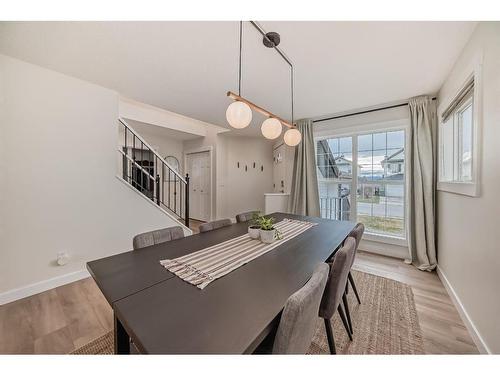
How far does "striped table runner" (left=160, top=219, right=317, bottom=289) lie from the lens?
100 centimetres

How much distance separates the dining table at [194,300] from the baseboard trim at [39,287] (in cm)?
168

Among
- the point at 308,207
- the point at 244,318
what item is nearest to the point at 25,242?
the point at 244,318

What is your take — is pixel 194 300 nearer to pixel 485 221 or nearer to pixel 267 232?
pixel 267 232

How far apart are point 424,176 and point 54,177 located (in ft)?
14.5

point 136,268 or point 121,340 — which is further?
point 136,268

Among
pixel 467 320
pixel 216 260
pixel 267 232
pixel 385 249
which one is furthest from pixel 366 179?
pixel 216 260

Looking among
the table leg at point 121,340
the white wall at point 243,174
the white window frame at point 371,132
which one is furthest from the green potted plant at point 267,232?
the white wall at point 243,174

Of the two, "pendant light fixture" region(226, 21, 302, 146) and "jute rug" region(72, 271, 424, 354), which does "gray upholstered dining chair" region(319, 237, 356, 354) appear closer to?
"jute rug" region(72, 271, 424, 354)

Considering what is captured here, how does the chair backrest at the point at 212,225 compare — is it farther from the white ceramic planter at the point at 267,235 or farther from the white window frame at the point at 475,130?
the white window frame at the point at 475,130

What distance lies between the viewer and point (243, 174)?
17.3ft

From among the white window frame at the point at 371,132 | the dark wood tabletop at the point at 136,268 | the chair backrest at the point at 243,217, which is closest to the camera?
the dark wood tabletop at the point at 136,268

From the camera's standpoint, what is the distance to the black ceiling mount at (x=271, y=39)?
1.52 m

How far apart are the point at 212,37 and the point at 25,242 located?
8.70ft
